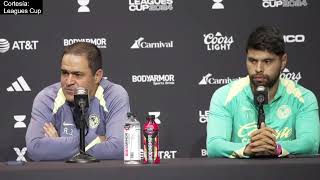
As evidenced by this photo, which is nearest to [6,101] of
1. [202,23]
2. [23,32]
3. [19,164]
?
[23,32]

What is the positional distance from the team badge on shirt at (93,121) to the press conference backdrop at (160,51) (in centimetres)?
112

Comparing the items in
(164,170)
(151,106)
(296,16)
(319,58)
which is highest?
(296,16)

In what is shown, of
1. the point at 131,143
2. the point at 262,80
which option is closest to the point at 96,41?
the point at 262,80

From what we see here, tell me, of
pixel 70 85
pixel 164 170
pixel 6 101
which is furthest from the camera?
pixel 6 101

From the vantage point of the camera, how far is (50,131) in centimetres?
385

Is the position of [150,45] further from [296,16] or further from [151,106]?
[296,16]

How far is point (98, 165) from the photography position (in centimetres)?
280

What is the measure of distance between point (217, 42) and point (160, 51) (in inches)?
18.7

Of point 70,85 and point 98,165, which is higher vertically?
point 70,85

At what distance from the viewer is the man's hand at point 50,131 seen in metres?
3.84

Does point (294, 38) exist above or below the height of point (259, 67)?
above

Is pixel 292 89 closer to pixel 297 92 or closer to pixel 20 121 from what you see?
pixel 297 92

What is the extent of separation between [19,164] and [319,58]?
10.1 ft

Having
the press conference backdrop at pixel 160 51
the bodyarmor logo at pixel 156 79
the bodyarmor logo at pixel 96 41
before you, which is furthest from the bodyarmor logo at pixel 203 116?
the bodyarmor logo at pixel 96 41
